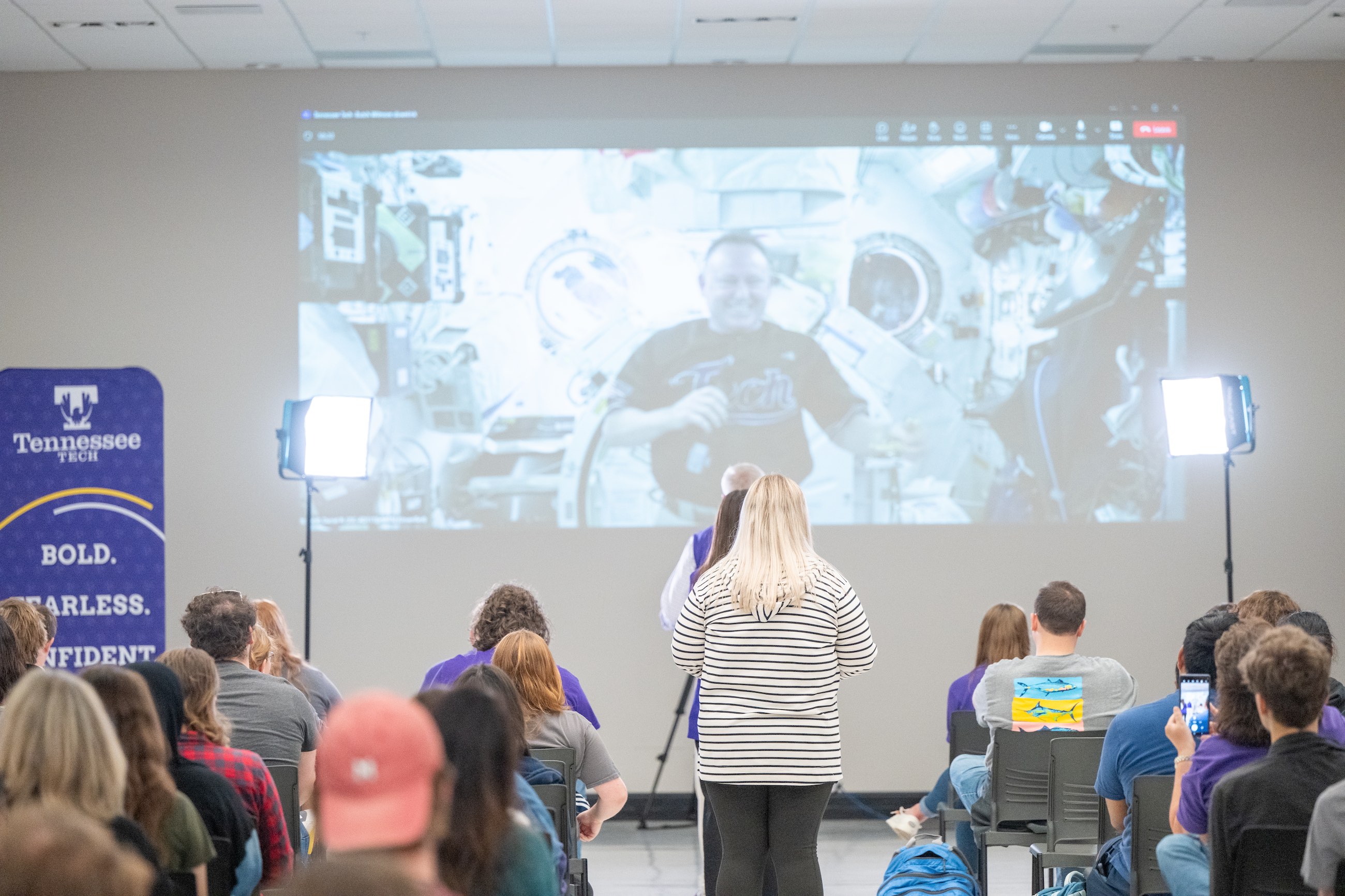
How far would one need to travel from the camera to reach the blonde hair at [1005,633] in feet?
14.8

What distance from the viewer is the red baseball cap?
115 cm

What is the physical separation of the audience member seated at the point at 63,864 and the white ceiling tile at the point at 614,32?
5.02 meters

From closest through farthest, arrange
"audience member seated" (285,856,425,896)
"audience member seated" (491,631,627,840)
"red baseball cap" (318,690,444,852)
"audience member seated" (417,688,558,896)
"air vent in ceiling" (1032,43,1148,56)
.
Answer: "audience member seated" (285,856,425,896)
"red baseball cap" (318,690,444,852)
"audience member seated" (417,688,558,896)
"audience member seated" (491,631,627,840)
"air vent in ceiling" (1032,43,1148,56)

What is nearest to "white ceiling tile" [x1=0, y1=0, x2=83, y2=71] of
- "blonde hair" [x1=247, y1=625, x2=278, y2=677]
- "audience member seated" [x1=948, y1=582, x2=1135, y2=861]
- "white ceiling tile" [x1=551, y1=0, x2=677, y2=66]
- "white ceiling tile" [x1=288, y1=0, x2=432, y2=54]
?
"white ceiling tile" [x1=288, y1=0, x2=432, y2=54]

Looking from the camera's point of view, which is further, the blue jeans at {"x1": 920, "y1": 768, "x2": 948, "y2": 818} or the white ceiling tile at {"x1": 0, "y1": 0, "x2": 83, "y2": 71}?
the white ceiling tile at {"x1": 0, "y1": 0, "x2": 83, "y2": 71}

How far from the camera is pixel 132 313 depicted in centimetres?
654

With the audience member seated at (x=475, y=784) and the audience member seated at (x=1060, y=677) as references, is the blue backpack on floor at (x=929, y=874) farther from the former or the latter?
the audience member seated at (x=475, y=784)

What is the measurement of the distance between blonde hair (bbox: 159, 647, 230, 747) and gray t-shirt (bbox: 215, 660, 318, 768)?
60 cm

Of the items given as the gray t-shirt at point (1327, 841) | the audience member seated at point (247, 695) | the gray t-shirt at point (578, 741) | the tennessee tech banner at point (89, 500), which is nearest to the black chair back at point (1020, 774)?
the gray t-shirt at point (578, 741)

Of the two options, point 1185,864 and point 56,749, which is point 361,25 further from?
point 1185,864

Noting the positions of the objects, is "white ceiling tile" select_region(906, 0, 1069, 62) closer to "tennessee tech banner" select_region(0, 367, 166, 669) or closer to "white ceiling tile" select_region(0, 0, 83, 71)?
"white ceiling tile" select_region(0, 0, 83, 71)

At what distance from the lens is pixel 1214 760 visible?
2.65m

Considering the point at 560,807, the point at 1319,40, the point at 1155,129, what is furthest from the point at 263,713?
the point at 1319,40

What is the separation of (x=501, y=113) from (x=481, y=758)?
5400 millimetres
